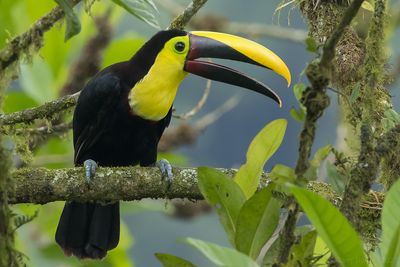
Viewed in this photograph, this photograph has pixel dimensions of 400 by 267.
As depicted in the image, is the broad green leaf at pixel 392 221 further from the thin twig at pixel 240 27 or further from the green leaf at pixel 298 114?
the thin twig at pixel 240 27

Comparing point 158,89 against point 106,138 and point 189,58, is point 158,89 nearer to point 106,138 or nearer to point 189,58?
point 189,58

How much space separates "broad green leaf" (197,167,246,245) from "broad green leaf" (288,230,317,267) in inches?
7.9

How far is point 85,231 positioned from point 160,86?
693 mm

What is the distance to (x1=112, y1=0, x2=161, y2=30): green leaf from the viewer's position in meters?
1.95

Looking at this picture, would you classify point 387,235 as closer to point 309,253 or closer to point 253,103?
point 309,253

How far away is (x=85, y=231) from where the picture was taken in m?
3.61

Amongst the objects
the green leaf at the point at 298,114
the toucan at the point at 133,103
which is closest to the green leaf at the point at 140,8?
the green leaf at the point at 298,114

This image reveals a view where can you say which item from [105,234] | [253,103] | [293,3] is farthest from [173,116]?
[253,103]

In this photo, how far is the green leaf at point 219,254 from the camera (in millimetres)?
1412

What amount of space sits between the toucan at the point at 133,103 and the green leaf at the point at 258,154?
1313mm

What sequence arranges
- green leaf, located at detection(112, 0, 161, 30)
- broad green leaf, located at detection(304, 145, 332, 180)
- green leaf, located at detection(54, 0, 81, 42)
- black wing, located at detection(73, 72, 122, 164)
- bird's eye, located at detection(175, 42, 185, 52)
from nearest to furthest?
broad green leaf, located at detection(304, 145, 332, 180), green leaf, located at detection(54, 0, 81, 42), green leaf, located at detection(112, 0, 161, 30), black wing, located at detection(73, 72, 122, 164), bird's eye, located at detection(175, 42, 185, 52)

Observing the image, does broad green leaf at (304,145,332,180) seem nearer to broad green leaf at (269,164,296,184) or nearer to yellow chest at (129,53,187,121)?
broad green leaf at (269,164,296,184)

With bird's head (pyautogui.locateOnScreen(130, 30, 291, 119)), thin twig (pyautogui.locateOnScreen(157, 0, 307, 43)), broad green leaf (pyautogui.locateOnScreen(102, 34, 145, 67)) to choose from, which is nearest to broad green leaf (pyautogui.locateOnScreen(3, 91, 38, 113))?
broad green leaf (pyautogui.locateOnScreen(102, 34, 145, 67))

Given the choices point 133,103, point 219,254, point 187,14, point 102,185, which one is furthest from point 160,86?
point 219,254
